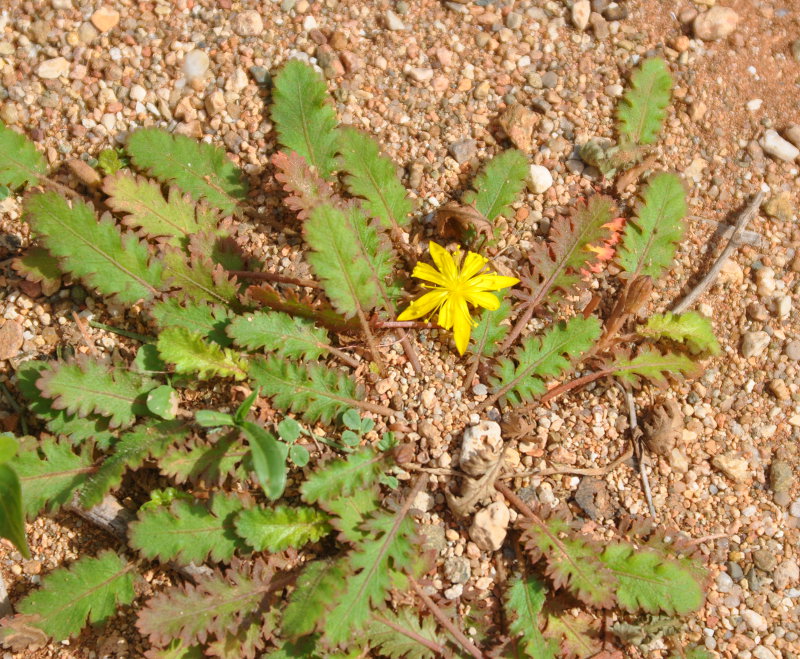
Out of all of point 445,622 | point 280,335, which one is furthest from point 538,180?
point 445,622

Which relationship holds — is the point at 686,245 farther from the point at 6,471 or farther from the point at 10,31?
the point at 10,31

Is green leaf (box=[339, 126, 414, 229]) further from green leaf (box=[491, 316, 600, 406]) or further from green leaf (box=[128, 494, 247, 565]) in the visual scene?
green leaf (box=[128, 494, 247, 565])

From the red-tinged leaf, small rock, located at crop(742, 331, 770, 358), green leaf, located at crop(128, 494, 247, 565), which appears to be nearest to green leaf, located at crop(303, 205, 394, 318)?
the red-tinged leaf

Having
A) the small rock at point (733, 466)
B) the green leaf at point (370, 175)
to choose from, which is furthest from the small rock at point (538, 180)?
the small rock at point (733, 466)

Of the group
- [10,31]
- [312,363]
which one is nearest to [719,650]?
[312,363]

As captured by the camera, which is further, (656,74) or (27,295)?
(656,74)

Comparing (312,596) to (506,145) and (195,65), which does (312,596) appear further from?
(195,65)

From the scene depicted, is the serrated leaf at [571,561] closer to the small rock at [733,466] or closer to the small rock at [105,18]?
the small rock at [733,466]
